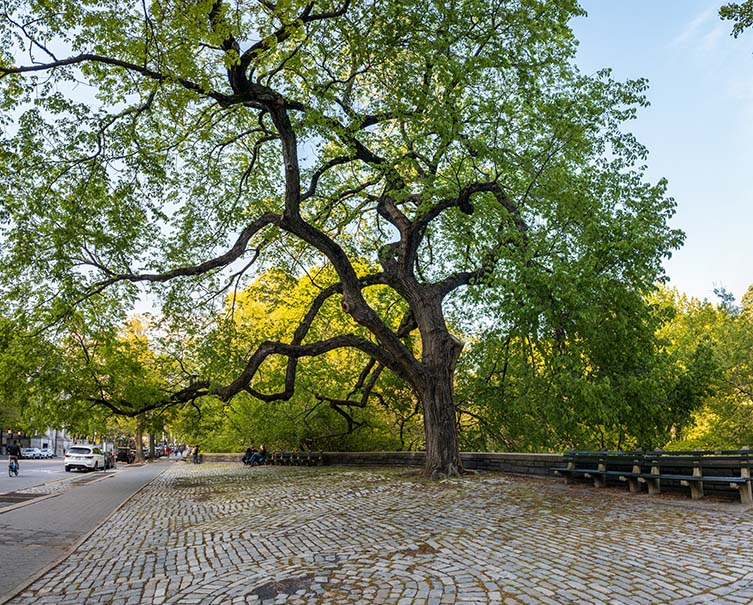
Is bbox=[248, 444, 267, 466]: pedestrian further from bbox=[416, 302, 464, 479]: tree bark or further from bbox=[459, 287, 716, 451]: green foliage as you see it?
bbox=[459, 287, 716, 451]: green foliage

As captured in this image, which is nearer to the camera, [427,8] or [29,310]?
[427,8]

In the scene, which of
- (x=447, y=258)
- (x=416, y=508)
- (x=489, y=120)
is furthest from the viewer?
(x=447, y=258)

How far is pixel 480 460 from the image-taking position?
17297mm

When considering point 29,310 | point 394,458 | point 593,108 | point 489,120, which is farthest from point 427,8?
point 394,458

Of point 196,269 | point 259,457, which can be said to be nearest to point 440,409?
point 196,269

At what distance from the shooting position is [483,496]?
37.3 ft

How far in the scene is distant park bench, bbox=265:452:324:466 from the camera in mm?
26312

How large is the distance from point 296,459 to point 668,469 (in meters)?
19.8

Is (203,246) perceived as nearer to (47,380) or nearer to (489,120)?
(47,380)

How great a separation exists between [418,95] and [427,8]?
185cm

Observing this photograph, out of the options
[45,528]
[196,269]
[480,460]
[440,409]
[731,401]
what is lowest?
[45,528]

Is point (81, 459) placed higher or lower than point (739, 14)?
lower

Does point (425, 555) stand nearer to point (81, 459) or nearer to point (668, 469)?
point (668, 469)

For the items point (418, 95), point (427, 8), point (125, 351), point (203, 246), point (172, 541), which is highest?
point (427, 8)
